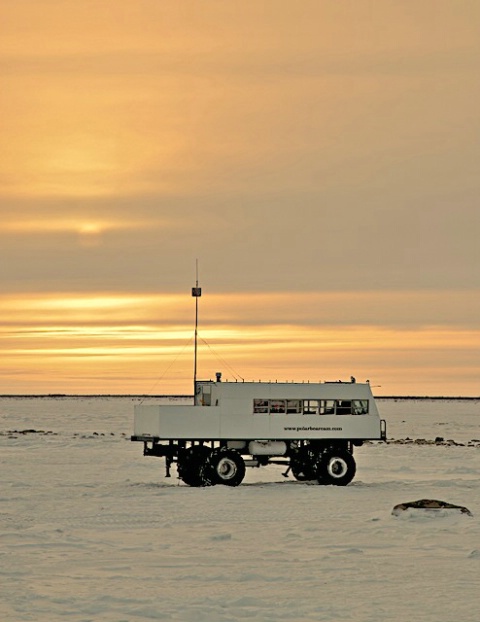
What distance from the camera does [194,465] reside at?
3672 cm

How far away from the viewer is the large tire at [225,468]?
36.5 meters

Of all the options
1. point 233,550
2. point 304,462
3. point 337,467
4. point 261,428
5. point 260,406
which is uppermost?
point 260,406

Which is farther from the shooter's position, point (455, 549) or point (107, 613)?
point (455, 549)

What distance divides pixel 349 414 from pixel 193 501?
8.13 meters

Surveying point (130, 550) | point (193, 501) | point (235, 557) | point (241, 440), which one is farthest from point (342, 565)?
point (241, 440)

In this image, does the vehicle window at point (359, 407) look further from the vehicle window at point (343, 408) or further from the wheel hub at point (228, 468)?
the wheel hub at point (228, 468)

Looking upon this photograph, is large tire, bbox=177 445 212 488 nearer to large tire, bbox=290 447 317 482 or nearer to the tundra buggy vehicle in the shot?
the tundra buggy vehicle

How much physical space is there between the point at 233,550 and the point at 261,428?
1430cm

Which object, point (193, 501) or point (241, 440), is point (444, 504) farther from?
point (241, 440)

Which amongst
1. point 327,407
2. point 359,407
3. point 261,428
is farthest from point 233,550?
point 359,407

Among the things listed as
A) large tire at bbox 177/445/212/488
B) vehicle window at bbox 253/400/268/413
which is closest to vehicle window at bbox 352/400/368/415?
vehicle window at bbox 253/400/268/413

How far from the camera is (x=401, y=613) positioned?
16516 millimetres

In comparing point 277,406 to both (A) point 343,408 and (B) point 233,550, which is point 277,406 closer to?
(A) point 343,408

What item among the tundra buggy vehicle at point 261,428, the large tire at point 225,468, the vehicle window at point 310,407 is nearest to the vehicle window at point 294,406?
the tundra buggy vehicle at point 261,428
